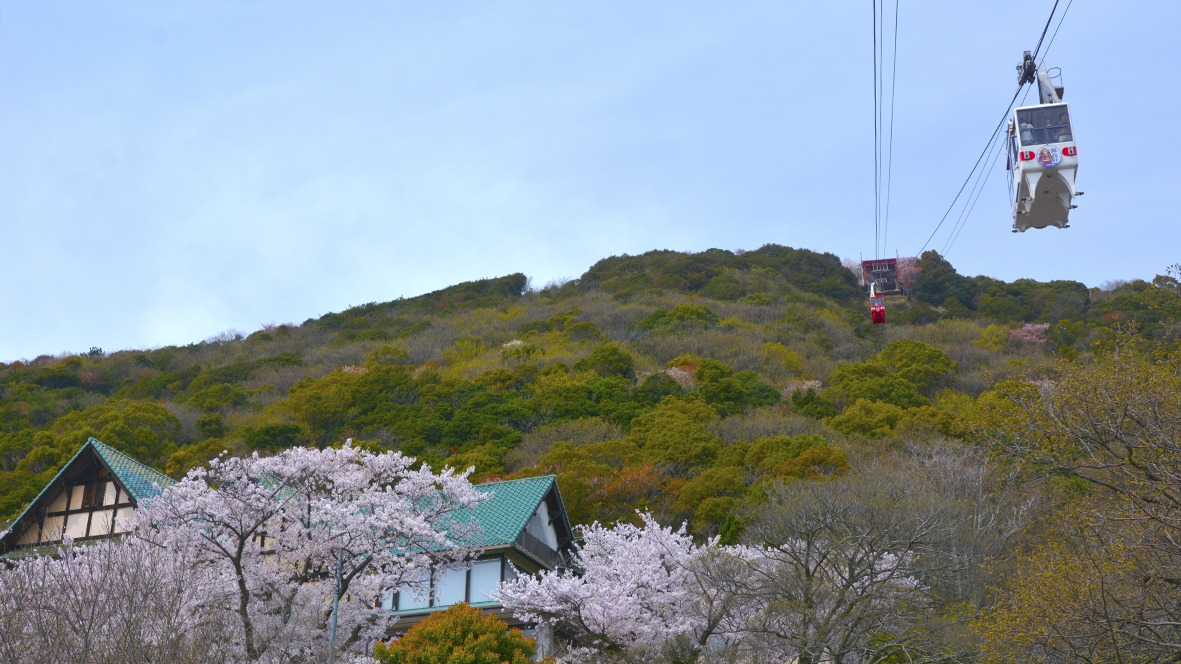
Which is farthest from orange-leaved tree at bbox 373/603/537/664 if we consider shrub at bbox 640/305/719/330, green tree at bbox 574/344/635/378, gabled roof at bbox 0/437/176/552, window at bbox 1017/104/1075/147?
shrub at bbox 640/305/719/330

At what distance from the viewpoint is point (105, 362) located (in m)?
67.2

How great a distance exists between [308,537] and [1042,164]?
1552 cm

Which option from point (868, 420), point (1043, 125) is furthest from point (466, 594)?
point (868, 420)

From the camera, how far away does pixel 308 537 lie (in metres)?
17.3

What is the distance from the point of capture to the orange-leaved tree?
14805 millimetres

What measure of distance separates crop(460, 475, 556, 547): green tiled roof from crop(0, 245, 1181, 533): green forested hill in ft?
18.5

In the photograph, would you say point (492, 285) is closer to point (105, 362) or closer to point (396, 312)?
point (396, 312)

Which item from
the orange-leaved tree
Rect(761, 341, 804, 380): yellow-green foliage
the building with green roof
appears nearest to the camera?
the orange-leaved tree

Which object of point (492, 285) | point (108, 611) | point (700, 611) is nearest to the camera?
point (108, 611)

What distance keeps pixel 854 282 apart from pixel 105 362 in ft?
208

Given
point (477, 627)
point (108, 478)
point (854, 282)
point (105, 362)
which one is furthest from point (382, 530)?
point (854, 282)

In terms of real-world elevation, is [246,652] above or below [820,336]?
below

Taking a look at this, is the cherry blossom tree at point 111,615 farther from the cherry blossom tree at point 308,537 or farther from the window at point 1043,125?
the window at point 1043,125

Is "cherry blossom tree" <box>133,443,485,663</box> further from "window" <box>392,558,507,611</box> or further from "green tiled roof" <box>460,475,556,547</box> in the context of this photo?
"green tiled roof" <box>460,475,556,547</box>
